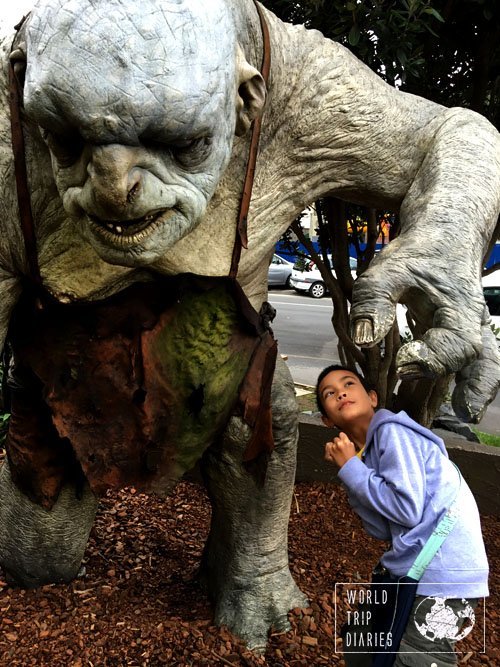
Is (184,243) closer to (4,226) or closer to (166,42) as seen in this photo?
(4,226)

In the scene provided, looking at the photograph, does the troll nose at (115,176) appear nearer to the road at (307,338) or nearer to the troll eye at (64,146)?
the troll eye at (64,146)

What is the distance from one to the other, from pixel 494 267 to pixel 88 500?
7.23 ft

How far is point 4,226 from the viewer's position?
155 centimetres

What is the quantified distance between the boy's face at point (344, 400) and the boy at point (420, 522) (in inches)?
6.2

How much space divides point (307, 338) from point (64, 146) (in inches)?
363

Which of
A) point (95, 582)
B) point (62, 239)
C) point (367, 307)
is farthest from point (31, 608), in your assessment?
point (367, 307)

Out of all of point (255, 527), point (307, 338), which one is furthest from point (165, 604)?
point (307, 338)

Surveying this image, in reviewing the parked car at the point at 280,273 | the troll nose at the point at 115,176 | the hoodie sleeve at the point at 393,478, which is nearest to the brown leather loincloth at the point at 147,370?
the hoodie sleeve at the point at 393,478

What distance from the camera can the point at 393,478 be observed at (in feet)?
5.15

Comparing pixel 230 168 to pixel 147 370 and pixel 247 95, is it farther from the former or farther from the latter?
pixel 147 370

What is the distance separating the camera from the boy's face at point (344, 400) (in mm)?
1830

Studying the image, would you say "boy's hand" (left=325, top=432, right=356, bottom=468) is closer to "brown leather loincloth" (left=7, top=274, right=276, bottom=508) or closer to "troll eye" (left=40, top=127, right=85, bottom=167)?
"brown leather loincloth" (left=7, top=274, right=276, bottom=508)

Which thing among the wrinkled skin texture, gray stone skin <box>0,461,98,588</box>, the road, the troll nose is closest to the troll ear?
the wrinkled skin texture

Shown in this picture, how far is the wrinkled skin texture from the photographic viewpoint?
1.18 meters
